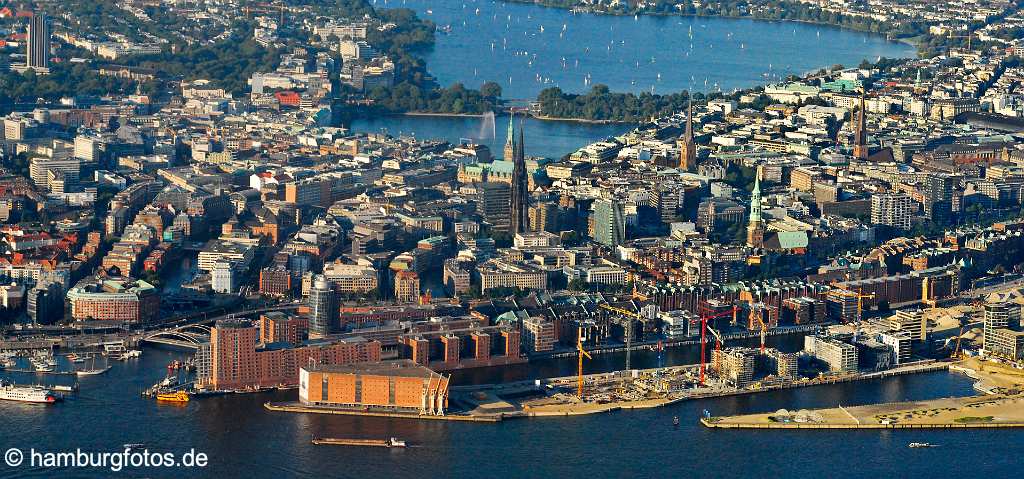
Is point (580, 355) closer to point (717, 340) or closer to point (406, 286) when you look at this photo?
point (717, 340)

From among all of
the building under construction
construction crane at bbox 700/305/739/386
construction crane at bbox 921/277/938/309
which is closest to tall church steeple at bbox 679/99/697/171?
construction crane at bbox 921/277/938/309

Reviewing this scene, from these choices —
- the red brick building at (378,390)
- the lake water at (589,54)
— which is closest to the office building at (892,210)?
the lake water at (589,54)

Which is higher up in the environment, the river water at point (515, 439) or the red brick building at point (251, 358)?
the red brick building at point (251, 358)

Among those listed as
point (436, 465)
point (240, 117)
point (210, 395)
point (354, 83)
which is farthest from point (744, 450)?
point (354, 83)

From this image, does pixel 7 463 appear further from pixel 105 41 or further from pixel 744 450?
pixel 105 41

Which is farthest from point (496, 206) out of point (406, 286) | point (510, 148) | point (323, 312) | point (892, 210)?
point (323, 312)

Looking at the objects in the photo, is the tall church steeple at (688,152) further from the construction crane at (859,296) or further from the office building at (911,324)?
the office building at (911,324)
